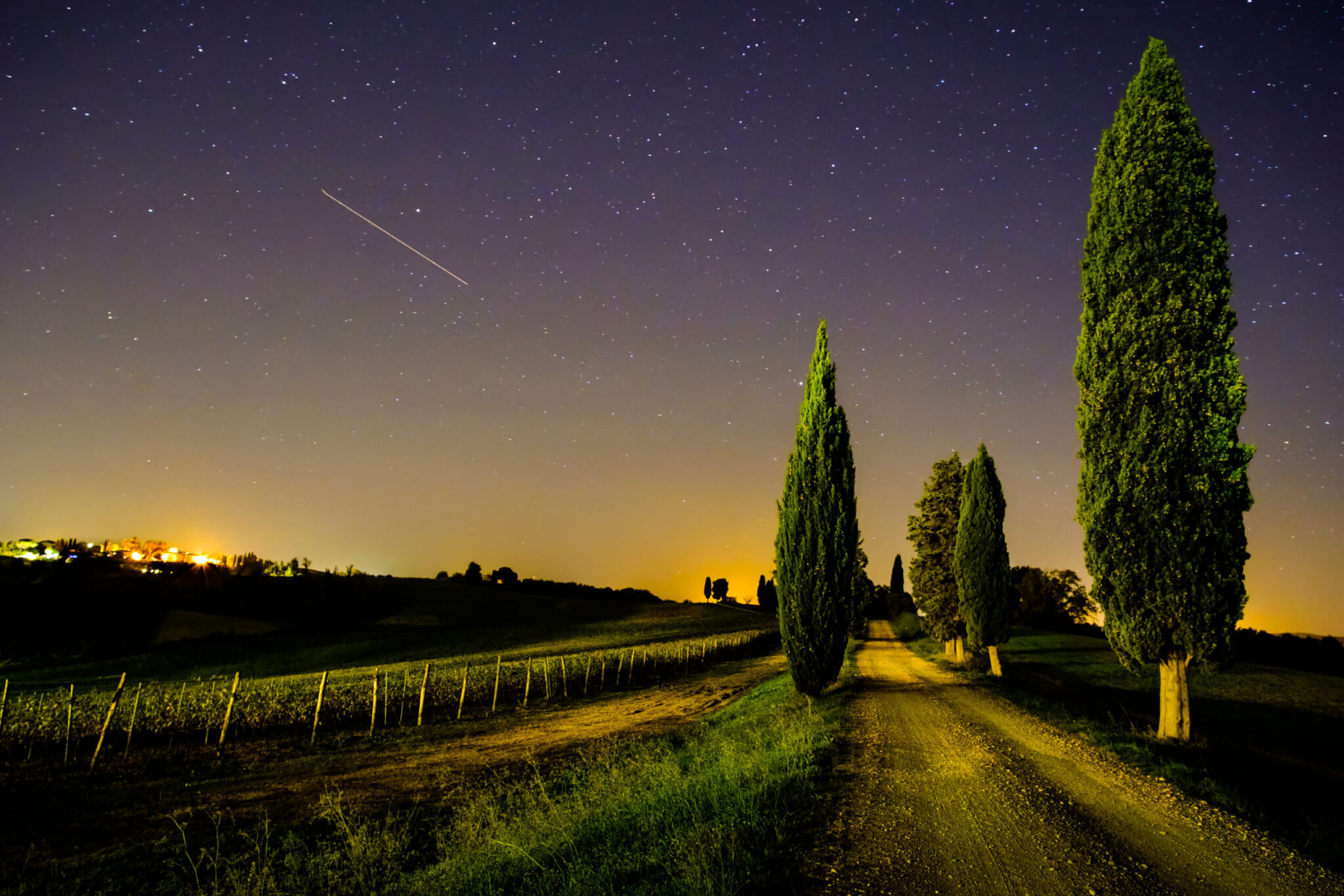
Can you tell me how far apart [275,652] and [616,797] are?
47061mm

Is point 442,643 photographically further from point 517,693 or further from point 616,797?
point 616,797

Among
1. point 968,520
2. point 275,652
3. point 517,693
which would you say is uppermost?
point 968,520

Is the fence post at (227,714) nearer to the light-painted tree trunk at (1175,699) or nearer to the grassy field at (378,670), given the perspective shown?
the grassy field at (378,670)

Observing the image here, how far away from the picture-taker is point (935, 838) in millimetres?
6258

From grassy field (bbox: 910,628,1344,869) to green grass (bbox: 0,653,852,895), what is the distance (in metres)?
5.04

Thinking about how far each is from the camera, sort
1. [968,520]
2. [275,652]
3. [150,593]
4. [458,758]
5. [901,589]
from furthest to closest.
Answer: [901,589], [150,593], [275,652], [968,520], [458,758]

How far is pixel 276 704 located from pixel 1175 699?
77.6 ft

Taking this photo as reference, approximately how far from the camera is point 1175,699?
11320mm

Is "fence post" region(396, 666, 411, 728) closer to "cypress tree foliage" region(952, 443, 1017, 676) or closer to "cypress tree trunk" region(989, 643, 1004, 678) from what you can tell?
"cypress tree trunk" region(989, 643, 1004, 678)

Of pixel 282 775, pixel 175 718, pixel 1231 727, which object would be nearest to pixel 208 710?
pixel 175 718

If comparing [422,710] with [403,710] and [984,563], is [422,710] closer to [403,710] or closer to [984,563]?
[403,710]

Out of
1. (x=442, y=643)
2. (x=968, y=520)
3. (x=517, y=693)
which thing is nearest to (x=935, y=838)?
(x=517, y=693)

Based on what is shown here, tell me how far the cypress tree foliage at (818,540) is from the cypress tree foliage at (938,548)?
1579cm

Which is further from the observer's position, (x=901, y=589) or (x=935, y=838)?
(x=901, y=589)
